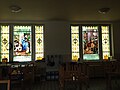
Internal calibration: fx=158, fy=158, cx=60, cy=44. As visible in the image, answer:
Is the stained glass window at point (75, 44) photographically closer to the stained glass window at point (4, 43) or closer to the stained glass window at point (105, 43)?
the stained glass window at point (105, 43)

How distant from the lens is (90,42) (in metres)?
7.58

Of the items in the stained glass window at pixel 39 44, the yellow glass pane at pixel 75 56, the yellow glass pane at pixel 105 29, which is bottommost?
the yellow glass pane at pixel 75 56

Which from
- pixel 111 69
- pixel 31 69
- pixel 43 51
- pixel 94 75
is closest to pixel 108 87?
pixel 111 69

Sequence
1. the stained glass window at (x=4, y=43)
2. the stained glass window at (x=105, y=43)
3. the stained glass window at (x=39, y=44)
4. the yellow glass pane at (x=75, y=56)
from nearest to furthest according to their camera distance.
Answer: the stained glass window at (x=4, y=43) → the stained glass window at (x=39, y=44) → the yellow glass pane at (x=75, y=56) → the stained glass window at (x=105, y=43)

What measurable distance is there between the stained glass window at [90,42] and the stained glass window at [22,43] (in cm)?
261

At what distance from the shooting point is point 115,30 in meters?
7.54

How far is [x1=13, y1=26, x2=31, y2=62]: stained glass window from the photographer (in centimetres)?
708

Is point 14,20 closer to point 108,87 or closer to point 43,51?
point 43,51

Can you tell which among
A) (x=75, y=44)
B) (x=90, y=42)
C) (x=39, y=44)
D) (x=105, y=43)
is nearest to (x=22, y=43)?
(x=39, y=44)

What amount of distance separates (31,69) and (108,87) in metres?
2.60

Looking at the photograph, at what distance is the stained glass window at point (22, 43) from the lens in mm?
7085

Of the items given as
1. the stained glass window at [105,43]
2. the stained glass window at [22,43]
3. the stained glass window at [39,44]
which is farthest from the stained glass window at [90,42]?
the stained glass window at [22,43]

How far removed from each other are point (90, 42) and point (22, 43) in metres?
3.19

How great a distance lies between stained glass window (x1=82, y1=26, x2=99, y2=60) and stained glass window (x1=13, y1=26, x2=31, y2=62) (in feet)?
8.55
